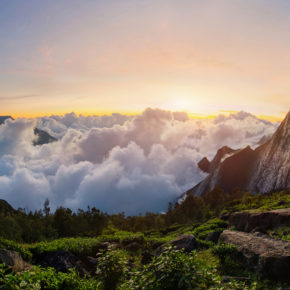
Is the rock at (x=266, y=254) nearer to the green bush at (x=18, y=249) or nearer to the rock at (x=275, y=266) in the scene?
the rock at (x=275, y=266)

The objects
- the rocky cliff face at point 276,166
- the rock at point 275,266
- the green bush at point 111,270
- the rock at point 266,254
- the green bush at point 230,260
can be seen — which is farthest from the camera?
the rocky cliff face at point 276,166

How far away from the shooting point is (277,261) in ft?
36.7

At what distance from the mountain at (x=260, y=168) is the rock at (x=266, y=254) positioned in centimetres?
9652

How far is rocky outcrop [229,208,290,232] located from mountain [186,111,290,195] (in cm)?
8280

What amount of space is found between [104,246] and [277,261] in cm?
1432

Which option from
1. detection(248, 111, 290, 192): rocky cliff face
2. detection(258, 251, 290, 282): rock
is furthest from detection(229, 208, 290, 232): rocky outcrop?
detection(248, 111, 290, 192): rocky cliff face

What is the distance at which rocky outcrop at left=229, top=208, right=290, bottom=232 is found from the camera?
22.5 m

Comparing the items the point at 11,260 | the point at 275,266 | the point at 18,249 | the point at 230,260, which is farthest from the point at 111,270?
the point at 18,249

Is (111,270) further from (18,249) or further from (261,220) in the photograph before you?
(261,220)

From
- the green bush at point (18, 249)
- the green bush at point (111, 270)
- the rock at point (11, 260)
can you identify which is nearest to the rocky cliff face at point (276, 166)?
the green bush at point (18, 249)

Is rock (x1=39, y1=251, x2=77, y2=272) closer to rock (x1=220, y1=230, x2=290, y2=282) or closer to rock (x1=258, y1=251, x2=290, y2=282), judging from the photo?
rock (x1=220, y1=230, x2=290, y2=282)

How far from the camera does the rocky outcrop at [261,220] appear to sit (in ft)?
73.8

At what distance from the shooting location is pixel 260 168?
427 feet

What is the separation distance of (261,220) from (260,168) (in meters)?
116
